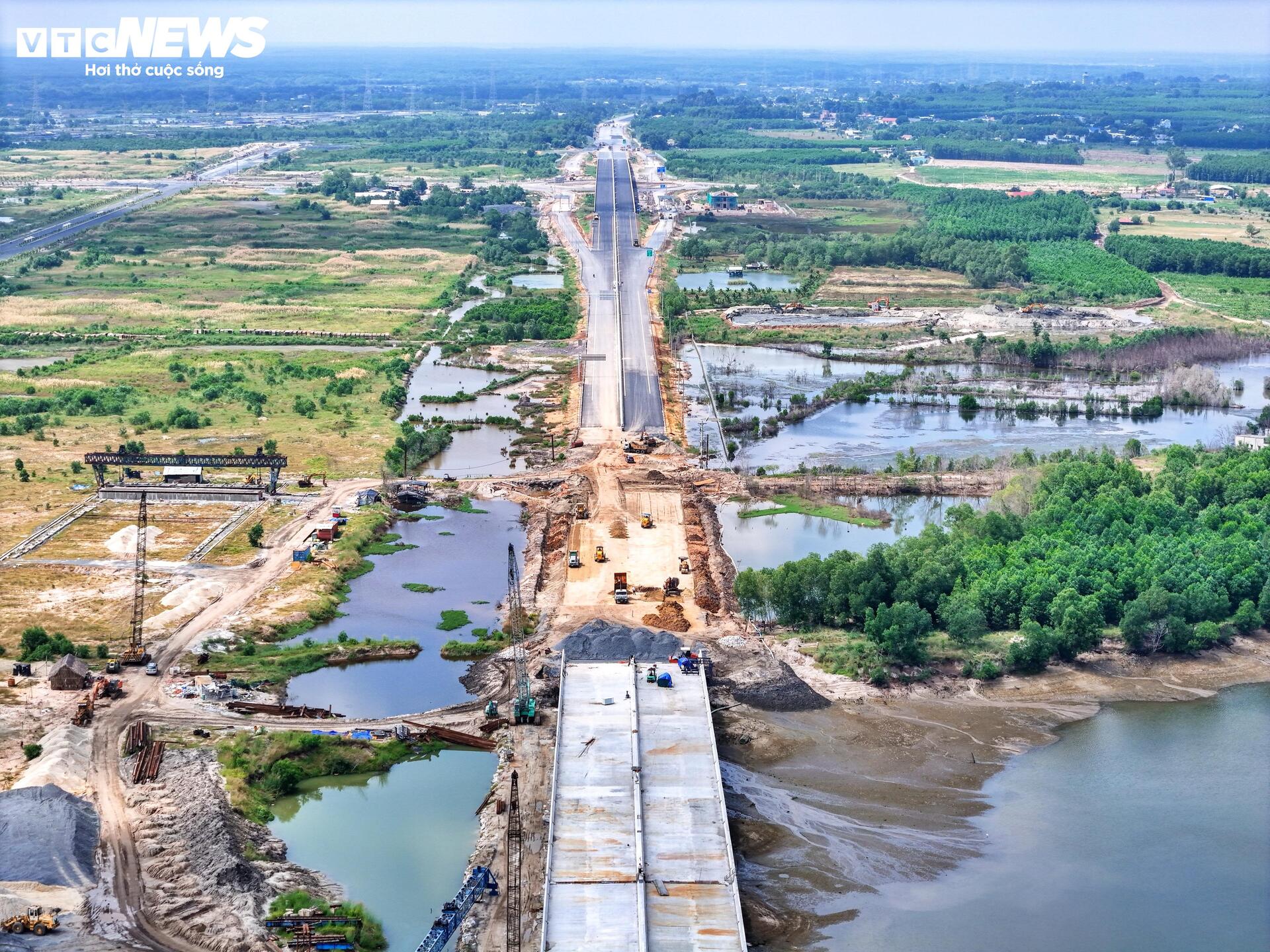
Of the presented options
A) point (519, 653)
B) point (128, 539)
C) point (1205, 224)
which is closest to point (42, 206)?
point (128, 539)

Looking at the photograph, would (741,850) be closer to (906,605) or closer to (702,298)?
(906,605)

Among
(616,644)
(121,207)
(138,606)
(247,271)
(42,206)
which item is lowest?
(616,644)

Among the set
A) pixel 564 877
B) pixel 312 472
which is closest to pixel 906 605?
pixel 564 877

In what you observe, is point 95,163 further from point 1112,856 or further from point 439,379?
point 1112,856

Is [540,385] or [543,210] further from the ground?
[543,210]

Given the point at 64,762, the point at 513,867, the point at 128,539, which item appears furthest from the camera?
the point at 128,539

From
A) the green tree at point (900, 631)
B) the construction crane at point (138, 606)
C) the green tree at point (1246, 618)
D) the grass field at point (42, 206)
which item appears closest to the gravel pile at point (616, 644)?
the green tree at point (900, 631)

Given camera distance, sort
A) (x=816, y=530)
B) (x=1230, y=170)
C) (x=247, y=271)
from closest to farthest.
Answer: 1. (x=816, y=530)
2. (x=247, y=271)
3. (x=1230, y=170)
